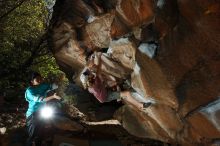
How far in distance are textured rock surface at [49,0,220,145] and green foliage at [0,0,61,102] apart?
29.0 feet

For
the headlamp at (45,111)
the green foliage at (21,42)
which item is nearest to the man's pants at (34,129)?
the headlamp at (45,111)

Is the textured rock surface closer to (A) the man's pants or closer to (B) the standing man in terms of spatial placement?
(B) the standing man

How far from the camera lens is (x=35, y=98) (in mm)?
9766

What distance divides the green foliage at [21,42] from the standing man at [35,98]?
→ 35.7 feet

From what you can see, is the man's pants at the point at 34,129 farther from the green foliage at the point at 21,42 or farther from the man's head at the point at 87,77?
the green foliage at the point at 21,42

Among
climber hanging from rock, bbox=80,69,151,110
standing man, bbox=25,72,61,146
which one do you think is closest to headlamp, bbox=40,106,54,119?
standing man, bbox=25,72,61,146

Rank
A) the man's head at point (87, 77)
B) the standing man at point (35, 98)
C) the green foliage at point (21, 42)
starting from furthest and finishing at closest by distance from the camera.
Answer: the green foliage at point (21, 42), the man's head at point (87, 77), the standing man at point (35, 98)

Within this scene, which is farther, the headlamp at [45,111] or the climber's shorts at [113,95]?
the climber's shorts at [113,95]

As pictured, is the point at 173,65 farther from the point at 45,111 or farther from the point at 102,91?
the point at 102,91

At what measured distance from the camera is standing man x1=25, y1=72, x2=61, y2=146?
974 cm

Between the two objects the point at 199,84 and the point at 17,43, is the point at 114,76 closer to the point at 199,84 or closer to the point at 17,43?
the point at 199,84

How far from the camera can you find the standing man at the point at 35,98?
974 cm

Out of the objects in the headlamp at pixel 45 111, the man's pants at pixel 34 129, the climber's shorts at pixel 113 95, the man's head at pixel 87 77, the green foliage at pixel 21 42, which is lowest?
the man's pants at pixel 34 129

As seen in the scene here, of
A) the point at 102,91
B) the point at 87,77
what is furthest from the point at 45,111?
the point at 87,77
